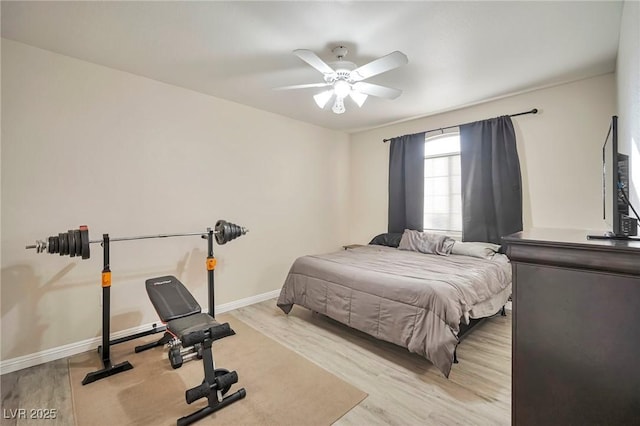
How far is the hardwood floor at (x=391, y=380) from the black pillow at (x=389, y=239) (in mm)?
1585

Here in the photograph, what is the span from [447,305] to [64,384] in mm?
2900

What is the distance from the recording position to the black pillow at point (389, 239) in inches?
170

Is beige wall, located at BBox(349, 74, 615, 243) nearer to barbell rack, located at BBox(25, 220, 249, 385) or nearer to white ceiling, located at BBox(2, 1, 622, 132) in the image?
white ceiling, located at BBox(2, 1, 622, 132)

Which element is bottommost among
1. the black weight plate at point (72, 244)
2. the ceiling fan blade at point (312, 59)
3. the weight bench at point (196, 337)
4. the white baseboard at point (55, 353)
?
the white baseboard at point (55, 353)

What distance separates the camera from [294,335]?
294 centimetres

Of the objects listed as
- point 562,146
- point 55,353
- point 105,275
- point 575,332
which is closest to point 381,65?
point 575,332

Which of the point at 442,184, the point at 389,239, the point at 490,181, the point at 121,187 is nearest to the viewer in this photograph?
the point at 121,187

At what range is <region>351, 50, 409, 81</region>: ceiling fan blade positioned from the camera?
2.07 metres

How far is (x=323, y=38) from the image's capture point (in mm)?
2262

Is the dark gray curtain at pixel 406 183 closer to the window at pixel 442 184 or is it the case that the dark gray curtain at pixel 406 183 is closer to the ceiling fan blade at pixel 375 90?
the window at pixel 442 184

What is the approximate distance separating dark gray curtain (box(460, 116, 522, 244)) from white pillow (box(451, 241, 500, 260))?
20 cm

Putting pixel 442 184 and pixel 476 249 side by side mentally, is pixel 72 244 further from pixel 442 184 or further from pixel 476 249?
pixel 442 184

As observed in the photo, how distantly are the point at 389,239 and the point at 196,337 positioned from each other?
125 inches

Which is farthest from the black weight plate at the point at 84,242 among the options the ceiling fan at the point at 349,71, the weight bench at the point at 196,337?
the ceiling fan at the point at 349,71
